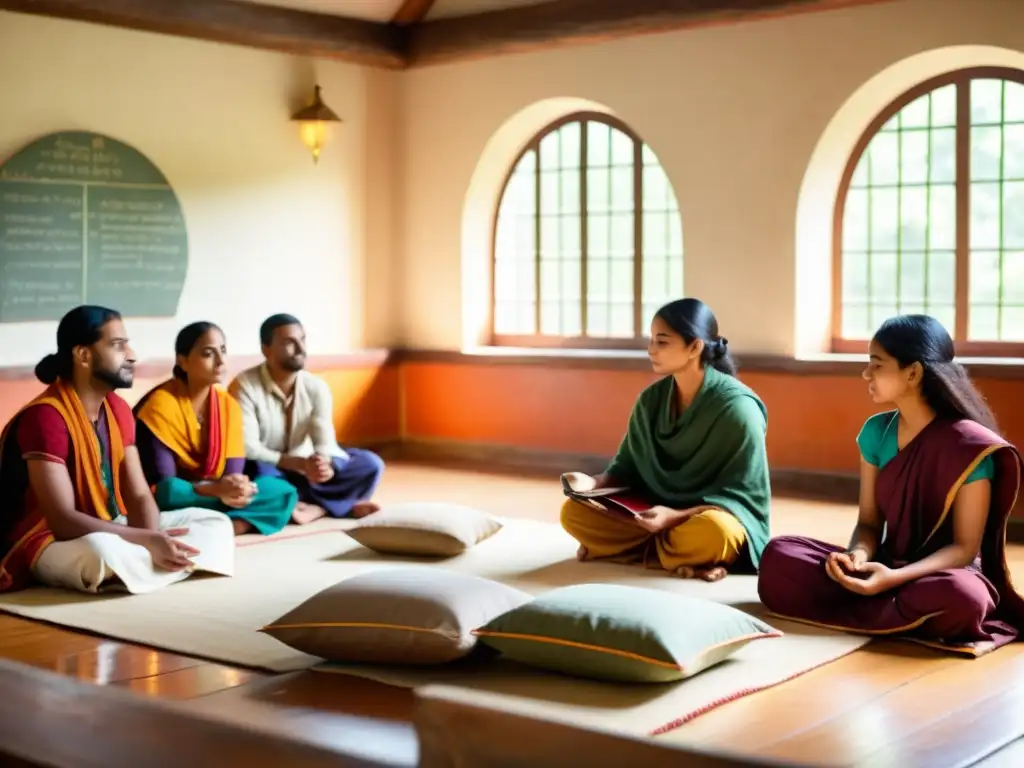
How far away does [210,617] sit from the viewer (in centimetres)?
441

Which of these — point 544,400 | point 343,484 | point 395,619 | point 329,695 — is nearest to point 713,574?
point 395,619

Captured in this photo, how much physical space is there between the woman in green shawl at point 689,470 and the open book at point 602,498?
1 cm

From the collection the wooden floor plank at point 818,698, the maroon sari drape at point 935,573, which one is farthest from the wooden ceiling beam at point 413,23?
the wooden floor plank at point 818,698

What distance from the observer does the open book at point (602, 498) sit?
507cm

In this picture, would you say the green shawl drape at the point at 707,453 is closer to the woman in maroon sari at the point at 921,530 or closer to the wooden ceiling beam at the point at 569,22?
the woman in maroon sari at the point at 921,530

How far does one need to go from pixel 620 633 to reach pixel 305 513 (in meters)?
2.87

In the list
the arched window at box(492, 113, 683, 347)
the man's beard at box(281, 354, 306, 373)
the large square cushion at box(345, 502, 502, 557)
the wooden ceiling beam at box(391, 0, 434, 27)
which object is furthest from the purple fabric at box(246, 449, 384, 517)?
the wooden ceiling beam at box(391, 0, 434, 27)

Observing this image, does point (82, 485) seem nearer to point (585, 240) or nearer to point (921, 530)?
point (921, 530)

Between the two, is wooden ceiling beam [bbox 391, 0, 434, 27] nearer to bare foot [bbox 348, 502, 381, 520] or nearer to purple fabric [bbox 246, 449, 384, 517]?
purple fabric [bbox 246, 449, 384, 517]

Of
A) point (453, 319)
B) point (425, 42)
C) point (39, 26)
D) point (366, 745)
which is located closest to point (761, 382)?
point (453, 319)

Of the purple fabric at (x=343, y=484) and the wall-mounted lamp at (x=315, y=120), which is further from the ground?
the wall-mounted lamp at (x=315, y=120)

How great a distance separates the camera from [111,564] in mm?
4648

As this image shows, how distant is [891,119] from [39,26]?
4.18 m

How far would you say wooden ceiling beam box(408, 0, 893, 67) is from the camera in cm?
695
